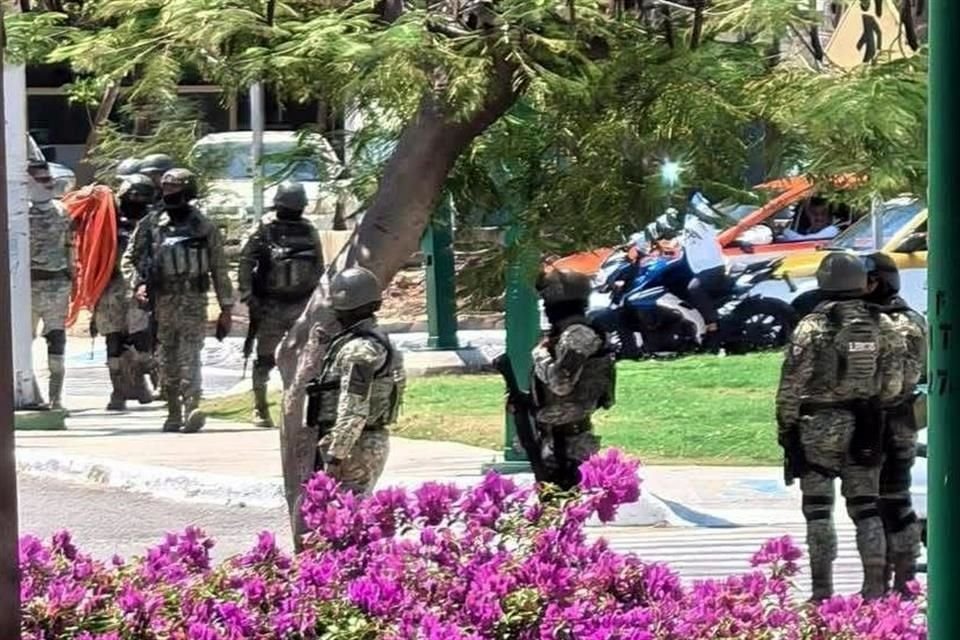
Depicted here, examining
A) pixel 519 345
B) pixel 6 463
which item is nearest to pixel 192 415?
pixel 519 345

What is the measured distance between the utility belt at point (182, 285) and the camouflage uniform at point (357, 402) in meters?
5.15

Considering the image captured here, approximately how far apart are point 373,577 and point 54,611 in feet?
2.69

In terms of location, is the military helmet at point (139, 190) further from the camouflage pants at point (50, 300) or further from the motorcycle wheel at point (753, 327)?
the motorcycle wheel at point (753, 327)

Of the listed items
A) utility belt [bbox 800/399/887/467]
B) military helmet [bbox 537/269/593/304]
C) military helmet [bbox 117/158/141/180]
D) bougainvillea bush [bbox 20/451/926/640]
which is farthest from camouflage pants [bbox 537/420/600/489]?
bougainvillea bush [bbox 20/451/926/640]

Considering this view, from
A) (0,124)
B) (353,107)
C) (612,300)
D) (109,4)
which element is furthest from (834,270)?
(612,300)

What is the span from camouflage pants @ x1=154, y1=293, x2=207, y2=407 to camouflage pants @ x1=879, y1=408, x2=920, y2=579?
583 centimetres

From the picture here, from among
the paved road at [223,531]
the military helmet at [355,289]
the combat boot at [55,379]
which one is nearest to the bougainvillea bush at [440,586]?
the military helmet at [355,289]

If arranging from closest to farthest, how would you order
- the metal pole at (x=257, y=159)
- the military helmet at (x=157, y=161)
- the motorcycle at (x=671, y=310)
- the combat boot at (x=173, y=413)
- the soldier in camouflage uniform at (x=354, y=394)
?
the metal pole at (x=257, y=159), the military helmet at (x=157, y=161), the soldier in camouflage uniform at (x=354, y=394), the combat boot at (x=173, y=413), the motorcycle at (x=671, y=310)

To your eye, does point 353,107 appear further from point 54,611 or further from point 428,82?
point 54,611

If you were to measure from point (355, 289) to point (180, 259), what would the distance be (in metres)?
5.54

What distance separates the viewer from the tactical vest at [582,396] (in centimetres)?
821

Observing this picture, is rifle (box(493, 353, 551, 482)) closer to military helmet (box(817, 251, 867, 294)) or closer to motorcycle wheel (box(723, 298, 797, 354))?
military helmet (box(817, 251, 867, 294))

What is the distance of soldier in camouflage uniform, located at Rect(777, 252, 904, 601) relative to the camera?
758 centimetres

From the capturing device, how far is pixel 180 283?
39.8ft
